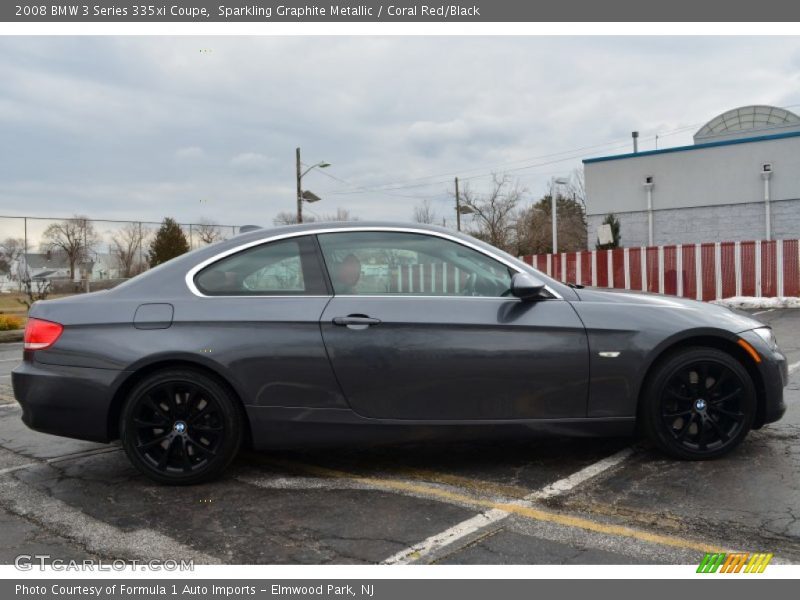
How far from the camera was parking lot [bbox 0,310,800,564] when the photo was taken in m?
2.98

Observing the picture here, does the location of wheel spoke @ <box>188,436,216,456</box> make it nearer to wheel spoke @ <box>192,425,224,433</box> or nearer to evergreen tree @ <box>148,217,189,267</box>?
wheel spoke @ <box>192,425,224,433</box>

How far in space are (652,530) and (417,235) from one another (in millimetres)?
2028

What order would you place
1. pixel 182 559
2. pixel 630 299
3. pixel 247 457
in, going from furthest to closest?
pixel 247 457 → pixel 630 299 → pixel 182 559

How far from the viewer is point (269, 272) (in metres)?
4.01

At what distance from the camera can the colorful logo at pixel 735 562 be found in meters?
2.74

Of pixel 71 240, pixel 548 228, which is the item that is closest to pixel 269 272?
pixel 71 240

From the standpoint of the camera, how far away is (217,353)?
150 inches

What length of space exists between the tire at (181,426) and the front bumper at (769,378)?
118 inches

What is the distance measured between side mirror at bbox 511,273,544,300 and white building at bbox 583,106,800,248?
25.0m

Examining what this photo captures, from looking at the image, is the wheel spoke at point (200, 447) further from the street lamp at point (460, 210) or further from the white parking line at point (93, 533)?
the street lamp at point (460, 210)

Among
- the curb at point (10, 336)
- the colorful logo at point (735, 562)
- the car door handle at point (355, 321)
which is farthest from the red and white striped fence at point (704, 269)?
the colorful logo at point (735, 562)
